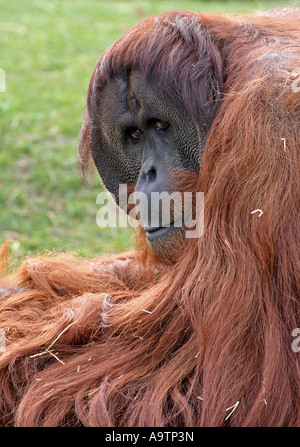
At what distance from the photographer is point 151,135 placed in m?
2.37

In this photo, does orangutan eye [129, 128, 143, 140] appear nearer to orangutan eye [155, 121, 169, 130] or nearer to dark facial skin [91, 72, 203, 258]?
dark facial skin [91, 72, 203, 258]

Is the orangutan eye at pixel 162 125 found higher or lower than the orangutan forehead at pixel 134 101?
lower

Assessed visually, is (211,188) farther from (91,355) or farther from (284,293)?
(91,355)

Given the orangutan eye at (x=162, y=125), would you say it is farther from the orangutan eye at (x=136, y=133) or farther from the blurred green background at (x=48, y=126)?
the blurred green background at (x=48, y=126)

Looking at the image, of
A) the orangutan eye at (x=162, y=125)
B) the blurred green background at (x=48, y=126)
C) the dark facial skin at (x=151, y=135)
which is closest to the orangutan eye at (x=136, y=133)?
the dark facial skin at (x=151, y=135)

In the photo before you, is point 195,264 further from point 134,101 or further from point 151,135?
point 134,101

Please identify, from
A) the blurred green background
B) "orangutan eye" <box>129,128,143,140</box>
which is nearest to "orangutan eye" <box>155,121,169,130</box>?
"orangutan eye" <box>129,128,143,140</box>

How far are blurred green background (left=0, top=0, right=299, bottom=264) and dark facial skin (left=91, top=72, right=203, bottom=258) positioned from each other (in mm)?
565

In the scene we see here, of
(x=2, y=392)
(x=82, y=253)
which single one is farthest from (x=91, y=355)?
(x=82, y=253)

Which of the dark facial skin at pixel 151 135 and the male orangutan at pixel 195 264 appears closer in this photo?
the male orangutan at pixel 195 264

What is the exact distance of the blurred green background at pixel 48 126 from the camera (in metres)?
3.95

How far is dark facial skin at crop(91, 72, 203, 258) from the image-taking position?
7.45 ft

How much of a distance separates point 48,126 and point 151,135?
2709 millimetres

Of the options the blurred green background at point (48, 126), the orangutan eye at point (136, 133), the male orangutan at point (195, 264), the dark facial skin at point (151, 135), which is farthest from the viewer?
the blurred green background at point (48, 126)
